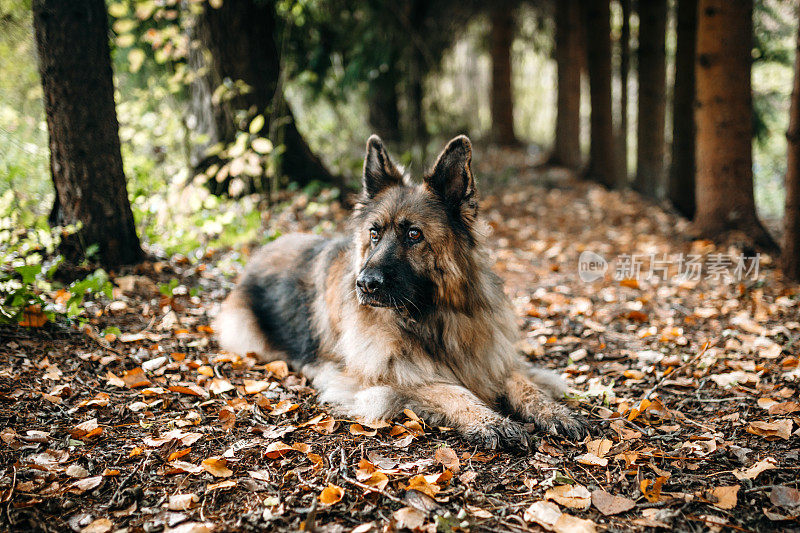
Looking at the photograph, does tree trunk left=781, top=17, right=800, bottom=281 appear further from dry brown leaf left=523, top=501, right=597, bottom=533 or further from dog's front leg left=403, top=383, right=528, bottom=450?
dry brown leaf left=523, top=501, right=597, bottom=533

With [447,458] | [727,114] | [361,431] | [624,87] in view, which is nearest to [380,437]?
[361,431]

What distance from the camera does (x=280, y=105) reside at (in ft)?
22.1

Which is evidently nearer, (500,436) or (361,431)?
(500,436)

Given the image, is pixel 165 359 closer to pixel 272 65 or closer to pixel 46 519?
pixel 46 519

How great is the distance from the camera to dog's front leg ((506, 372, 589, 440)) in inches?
119

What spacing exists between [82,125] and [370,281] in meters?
3.02

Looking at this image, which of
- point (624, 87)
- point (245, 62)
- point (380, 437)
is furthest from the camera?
point (624, 87)

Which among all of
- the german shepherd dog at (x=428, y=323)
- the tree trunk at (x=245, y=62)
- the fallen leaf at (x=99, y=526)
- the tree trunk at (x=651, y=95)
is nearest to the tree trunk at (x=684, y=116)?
the tree trunk at (x=651, y=95)

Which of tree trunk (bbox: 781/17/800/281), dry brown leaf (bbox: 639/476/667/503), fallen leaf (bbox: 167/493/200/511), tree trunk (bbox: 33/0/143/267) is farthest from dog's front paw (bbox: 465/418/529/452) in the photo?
tree trunk (bbox: 781/17/800/281)

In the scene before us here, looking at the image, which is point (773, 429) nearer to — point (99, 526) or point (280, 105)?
point (99, 526)

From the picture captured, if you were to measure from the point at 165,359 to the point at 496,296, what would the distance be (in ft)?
7.76

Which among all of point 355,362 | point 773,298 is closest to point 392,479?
point 355,362

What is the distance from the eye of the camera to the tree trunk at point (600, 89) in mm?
10055

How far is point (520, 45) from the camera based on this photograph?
15336 mm
